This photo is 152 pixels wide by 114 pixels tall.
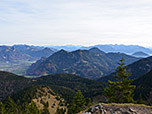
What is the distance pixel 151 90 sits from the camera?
414ft

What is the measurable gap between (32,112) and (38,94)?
5422 cm

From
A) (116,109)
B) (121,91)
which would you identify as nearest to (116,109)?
(116,109)

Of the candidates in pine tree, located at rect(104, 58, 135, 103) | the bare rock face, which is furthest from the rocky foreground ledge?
pine tree, located at rect(104, 58, 135, 103)

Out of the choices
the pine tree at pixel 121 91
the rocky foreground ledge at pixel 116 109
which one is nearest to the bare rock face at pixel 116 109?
the rocky foreground ledge at pixel 116 109

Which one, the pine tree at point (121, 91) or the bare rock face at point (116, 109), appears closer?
the bare rock face at point (116, 109)

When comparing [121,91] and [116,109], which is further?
[121,91]

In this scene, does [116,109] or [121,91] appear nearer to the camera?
[116,109]

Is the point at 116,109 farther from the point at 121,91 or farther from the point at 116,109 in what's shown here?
the point at 121,91

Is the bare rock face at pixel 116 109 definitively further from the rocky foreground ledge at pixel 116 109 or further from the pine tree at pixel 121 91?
the pine tree at pixel 121 91

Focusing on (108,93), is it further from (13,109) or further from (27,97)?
(27,97)

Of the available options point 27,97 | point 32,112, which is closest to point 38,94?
point 27,97

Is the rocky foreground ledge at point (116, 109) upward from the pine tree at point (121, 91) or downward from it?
upward

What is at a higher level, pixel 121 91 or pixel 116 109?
pixel 116 109

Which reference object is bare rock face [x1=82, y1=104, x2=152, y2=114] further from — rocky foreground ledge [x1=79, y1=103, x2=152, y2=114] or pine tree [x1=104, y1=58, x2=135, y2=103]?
pine tree [x1=104, y1=58, x2=135, y2=103]
